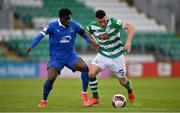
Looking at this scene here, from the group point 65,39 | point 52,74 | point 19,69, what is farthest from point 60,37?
point 19,69

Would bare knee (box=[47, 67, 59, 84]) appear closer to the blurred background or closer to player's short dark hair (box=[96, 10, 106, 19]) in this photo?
player's short dark hair (box=[96, 10, 106, 19])

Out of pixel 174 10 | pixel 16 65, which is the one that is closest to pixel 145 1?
pixel 174 10

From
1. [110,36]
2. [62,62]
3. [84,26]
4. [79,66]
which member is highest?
[110,36]

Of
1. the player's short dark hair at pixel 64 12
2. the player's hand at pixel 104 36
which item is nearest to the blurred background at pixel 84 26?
the player's hand at pixel 104 36

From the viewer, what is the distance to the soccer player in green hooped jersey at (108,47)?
52.4 ft

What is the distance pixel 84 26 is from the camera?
1572 inches

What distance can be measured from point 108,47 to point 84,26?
2386 centimetres

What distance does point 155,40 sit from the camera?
40.8 m

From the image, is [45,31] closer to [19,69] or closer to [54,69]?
[54,69]

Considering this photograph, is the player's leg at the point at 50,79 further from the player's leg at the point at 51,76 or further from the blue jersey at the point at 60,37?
the blue jersey at the point at 60,37

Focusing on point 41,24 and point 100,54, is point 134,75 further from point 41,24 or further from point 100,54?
point 100,54

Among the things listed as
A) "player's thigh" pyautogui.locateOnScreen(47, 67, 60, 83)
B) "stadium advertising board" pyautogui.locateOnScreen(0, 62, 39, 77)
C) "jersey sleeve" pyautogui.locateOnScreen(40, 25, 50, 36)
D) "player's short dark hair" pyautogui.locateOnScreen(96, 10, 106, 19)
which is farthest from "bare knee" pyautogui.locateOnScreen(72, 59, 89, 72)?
"stadium advertising board" pyautogui.locateOnScreen(0, 62, 39, 77)

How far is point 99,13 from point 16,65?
19.3 meters

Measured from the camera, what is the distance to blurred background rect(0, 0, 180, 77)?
36.2 meters
